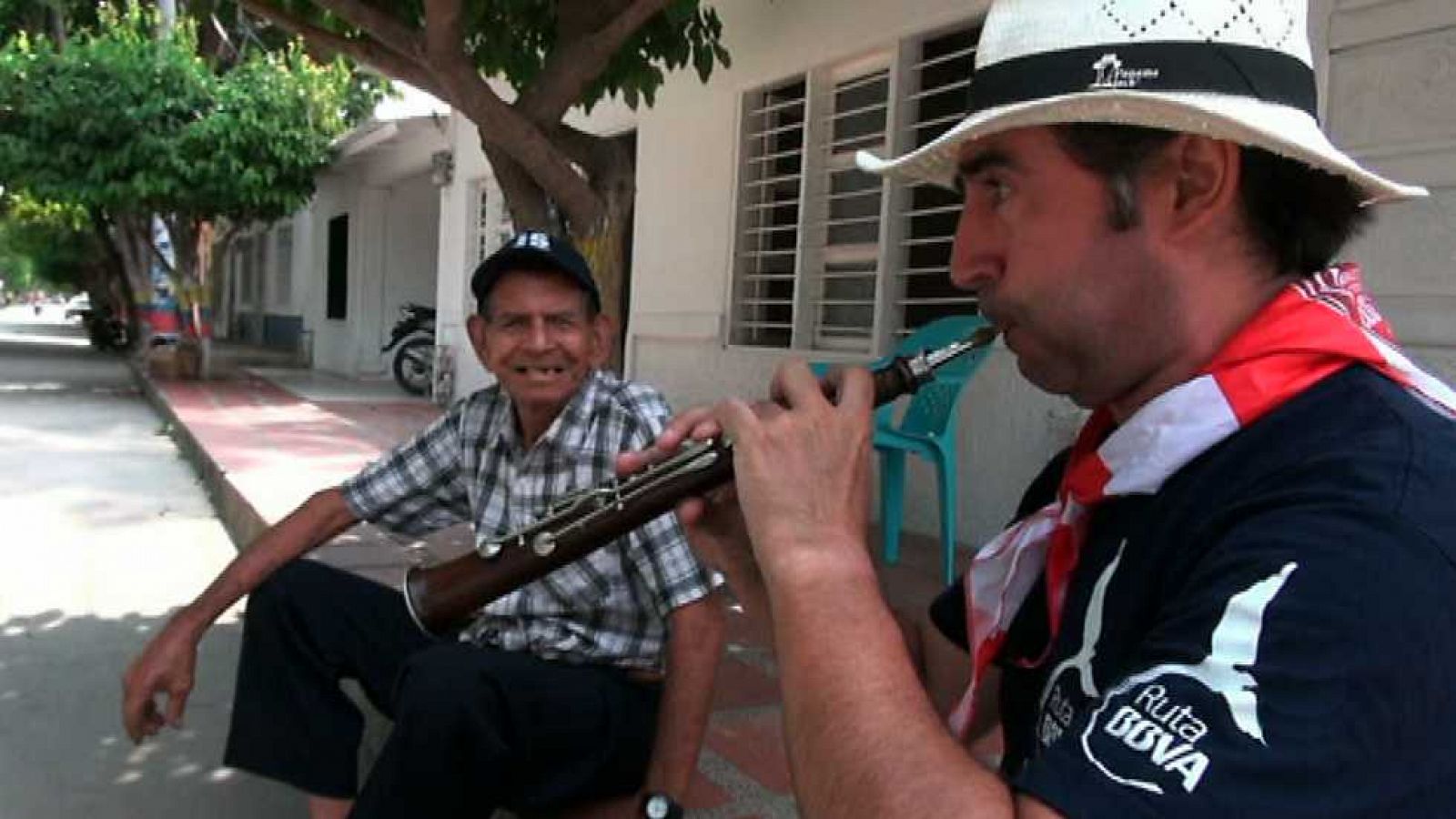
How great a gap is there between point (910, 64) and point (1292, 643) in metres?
5.00

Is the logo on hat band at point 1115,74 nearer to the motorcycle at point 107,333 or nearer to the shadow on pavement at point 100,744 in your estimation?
the shadow on pavement at point 100,744

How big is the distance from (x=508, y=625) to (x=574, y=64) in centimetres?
198

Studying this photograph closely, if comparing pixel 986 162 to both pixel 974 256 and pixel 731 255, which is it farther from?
pixel 731 255

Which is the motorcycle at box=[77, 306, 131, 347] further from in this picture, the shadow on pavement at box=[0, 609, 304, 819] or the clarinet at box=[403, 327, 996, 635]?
the clarinet at box=[403, 327, 996, 635]

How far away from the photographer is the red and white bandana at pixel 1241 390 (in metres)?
0.99

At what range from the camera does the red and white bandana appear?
0.99m

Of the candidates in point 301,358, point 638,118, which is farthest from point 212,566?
point 301,358

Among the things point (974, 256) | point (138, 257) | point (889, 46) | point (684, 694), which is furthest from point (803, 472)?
point (138, 257)

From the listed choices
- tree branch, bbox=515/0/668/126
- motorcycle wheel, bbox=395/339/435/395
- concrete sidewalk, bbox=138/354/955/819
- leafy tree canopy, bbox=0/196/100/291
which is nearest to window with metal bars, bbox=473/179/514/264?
concrete sidewalk, bbox=138/354/955/819

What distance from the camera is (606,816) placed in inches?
86.7

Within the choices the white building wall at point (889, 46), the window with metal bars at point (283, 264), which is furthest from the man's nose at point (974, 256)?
the window with metal bars at point (283, 264)

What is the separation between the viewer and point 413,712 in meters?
1.95

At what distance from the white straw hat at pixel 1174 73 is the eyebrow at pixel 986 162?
0.09 feet

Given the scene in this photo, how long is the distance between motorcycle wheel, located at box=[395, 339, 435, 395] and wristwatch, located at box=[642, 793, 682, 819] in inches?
466
